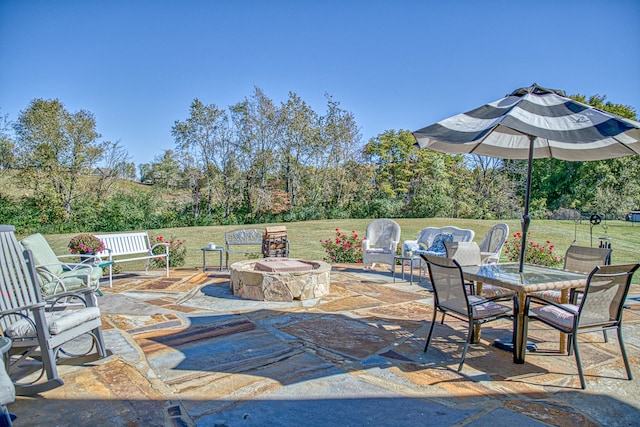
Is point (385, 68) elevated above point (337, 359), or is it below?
above

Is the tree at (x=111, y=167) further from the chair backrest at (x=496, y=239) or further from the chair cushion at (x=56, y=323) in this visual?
the chair backrest at (x=496, y=239)

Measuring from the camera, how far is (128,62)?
12914 mm

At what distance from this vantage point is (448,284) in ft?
10.1

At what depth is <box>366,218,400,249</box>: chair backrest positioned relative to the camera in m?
7.60

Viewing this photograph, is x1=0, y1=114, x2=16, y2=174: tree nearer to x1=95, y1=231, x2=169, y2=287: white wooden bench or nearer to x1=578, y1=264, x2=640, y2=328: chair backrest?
x1=95, y1=231, x2=169, y2=287: white wooden bench

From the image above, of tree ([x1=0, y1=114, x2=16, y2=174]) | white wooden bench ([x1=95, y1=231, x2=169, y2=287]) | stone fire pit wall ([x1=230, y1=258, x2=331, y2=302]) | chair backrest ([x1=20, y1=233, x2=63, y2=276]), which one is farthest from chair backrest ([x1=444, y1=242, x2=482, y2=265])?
tree ([x1=0, y1=114, x2=16, y2=174])

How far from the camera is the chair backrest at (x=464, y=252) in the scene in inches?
161

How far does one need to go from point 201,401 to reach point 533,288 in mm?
2534

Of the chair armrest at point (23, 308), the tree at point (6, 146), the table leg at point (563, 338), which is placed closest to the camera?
the chair armrest at point (23, 308)

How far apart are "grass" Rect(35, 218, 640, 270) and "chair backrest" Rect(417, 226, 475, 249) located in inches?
161

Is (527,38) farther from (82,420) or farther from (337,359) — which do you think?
(82,420)

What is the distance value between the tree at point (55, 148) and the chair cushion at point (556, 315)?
1868cm

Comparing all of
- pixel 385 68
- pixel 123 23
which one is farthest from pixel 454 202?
pixel 123 23

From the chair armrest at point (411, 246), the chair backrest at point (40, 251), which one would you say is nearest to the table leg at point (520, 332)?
the chair armrest at point (411, 246)
